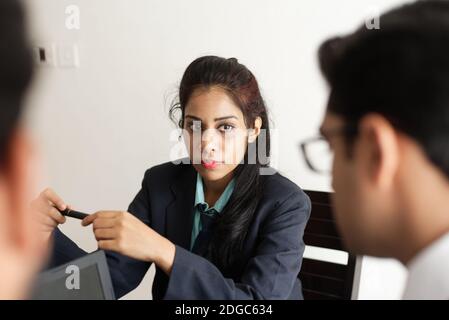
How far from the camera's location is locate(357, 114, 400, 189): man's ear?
46cm

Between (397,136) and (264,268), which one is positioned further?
(264,268)

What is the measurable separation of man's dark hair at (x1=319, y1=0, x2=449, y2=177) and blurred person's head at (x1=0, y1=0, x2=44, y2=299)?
0.36 metres

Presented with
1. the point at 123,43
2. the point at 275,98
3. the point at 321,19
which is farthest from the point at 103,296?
the point at 123,43

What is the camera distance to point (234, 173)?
3.51ft

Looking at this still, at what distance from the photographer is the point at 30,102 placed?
251mm

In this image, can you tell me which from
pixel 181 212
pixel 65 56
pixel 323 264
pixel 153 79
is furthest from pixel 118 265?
pixel 65 56

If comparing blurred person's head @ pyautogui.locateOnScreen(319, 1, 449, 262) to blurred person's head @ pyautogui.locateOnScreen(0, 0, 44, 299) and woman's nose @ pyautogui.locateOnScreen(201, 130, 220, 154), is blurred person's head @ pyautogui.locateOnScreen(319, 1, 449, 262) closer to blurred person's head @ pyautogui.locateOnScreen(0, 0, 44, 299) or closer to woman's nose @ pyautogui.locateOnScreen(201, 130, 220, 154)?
blurred person's head @ pyautogui.locateOnScreen(0, 0, 44, 299)

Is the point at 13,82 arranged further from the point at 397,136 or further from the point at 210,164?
Answer: the point at 210,164

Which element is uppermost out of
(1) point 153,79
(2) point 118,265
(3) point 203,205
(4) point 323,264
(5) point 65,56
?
(5) point 65,56

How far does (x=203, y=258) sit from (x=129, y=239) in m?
0.17

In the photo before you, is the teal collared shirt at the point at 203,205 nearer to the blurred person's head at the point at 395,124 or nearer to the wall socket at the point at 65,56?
the blurred person's head at the point at 395,124

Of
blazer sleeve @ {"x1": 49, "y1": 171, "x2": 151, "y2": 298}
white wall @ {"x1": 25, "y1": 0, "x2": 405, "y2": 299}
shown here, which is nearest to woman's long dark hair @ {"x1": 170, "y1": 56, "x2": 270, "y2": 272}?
blazer sleeve @ {"x1": 49, "y1": 171, "x2": 151, "y2": 298}

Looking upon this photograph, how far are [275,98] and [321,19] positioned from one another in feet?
1.01
